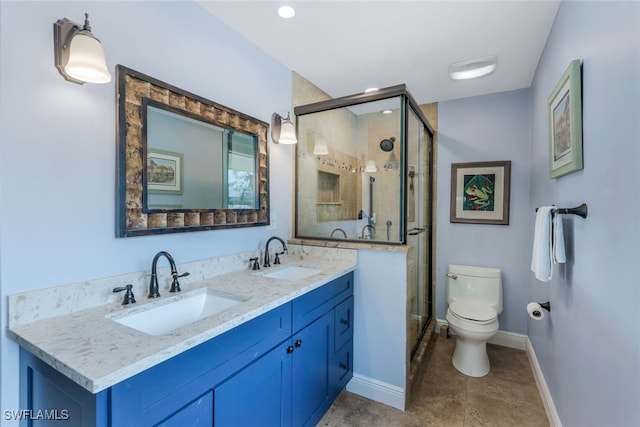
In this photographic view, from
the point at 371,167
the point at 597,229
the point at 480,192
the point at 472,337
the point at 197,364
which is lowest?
the point at 472,337

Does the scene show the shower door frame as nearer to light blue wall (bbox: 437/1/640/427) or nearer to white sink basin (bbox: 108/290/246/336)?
light blue wall (bbox: 437/1/640/427)

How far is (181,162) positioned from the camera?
59.7 inches

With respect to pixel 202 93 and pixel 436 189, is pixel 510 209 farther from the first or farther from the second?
pixel 202 93

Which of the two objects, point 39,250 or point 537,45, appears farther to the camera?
point 537,45

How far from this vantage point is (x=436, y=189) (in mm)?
3047

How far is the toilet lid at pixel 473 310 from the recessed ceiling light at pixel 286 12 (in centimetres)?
244

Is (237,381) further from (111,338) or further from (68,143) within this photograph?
(68,143)

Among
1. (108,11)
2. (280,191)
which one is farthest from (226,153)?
(108,11)

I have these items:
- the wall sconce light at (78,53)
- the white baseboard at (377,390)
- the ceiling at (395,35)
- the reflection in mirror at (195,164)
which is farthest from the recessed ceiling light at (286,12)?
the white baseboard at (377,390)

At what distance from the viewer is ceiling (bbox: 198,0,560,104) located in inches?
63.9

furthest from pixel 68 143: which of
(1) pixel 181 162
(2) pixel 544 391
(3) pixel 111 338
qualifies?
(2) pixel 544 391

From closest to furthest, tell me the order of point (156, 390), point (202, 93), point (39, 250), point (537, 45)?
point (156, 390) < point (39, 250) < point (202, 93) < point (537, 45)

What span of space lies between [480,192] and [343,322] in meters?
1.94

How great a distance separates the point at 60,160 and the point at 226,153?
0.81m
